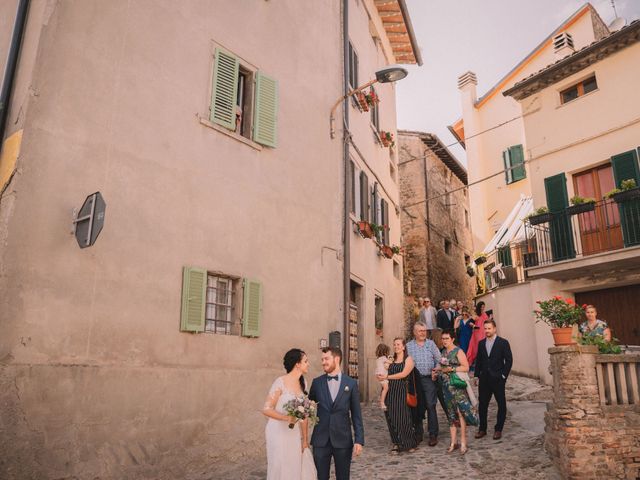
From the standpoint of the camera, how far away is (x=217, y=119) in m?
9.15

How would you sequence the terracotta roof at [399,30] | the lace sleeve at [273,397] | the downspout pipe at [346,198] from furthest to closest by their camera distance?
1. the terracotta roof at [399,30]
2. the downspout pipe at [346,198]
3. the lace sleeve at [273,397]

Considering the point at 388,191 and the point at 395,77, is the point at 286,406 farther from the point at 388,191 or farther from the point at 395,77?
the point at 388,191

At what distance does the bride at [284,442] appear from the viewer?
17.5 feet

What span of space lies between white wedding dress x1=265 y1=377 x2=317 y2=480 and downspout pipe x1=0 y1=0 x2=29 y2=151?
476 cm

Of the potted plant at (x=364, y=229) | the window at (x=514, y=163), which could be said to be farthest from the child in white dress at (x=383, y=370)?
the window at (x=514, y=163)

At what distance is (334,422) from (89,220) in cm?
360

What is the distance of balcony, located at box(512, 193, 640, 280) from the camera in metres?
12.8

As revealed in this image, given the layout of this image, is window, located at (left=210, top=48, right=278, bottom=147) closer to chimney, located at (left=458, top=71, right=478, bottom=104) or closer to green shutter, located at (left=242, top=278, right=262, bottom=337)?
green shutter, located at (left=242, top=278, right=262, bottom=337)

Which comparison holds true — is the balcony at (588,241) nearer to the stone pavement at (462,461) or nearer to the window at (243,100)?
the stone pavement at (462,461)

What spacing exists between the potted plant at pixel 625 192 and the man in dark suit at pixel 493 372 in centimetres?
590

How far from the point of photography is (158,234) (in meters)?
7.84

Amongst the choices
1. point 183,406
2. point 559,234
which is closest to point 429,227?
point 559,234

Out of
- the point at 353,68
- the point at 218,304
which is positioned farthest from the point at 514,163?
the point at 218,304

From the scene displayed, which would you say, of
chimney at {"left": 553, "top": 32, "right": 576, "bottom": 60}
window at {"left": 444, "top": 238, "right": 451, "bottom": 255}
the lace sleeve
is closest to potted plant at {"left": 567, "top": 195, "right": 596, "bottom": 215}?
chimney at {"left": 553, "top": 32, "right": 576, "bottom": 60}
